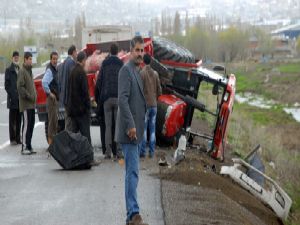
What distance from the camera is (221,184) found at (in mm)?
13383

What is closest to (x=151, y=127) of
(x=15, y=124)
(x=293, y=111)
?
(x=15, y=124)

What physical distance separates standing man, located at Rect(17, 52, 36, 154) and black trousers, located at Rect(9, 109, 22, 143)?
68.0 inches

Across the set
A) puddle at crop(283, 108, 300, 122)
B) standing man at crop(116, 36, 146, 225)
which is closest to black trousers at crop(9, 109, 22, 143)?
standing man at crop(116, 36, 146, 225)

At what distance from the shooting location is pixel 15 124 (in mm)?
18062

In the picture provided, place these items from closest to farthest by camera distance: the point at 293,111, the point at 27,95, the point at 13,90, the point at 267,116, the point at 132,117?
1. the point at 132,117
2. the point at 27,95
3. the point at 13,90
4. the point at 267,116
5. the point at 293,111

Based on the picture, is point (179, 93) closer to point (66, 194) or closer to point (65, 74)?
point (65, 74)

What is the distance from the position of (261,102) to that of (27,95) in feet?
170

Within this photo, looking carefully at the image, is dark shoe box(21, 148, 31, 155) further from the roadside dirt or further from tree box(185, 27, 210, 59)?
tree box(185, 27, 210, 59)

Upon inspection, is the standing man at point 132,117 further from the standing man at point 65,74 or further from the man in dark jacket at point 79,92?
the standing man at point 65,74

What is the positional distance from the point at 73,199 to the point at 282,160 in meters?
14.5

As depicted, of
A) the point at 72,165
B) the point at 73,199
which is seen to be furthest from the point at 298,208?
the point at 73,199

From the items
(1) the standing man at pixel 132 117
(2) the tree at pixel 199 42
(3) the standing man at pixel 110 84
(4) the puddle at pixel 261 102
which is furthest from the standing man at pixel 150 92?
(2) the tree at pixel 199 42

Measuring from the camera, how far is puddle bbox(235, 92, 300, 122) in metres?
56.8

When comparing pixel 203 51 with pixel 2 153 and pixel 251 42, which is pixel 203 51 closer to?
pixel 251 42
